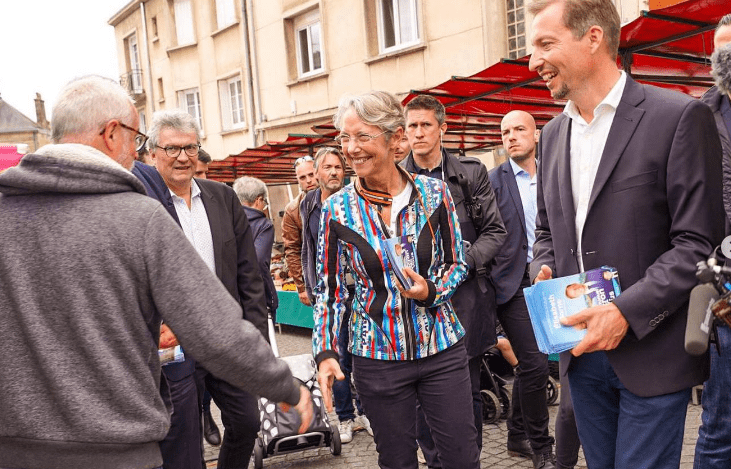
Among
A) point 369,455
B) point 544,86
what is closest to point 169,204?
point 369,455

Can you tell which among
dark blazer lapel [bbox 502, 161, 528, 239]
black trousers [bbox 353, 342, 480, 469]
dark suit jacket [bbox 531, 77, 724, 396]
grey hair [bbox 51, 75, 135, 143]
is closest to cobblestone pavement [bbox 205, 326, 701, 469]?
dark blazer lapel [bbox 502, 161, 528, 239]

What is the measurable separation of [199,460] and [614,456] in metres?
2.06

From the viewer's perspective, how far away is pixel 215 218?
148 inches

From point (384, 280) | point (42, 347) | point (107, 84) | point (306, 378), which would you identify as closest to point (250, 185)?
point (306, 378)

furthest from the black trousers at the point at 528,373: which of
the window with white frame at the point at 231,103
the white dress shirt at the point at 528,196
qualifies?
the window with white frame at the point at 231,103

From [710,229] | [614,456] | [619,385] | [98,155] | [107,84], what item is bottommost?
[614,456]

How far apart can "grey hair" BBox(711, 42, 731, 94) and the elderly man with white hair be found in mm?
2112

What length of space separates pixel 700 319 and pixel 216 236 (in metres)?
2.61

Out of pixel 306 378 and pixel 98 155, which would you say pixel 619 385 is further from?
pixel 306 378

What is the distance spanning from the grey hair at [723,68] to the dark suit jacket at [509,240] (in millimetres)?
2144

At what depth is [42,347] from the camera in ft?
6.15

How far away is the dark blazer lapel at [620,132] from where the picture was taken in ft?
7.23

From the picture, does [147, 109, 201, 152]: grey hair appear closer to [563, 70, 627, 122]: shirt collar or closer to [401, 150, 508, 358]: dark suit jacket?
[401, 150, 508, 358]: dark suit jacket

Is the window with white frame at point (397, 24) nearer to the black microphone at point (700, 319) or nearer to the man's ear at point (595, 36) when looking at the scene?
the man's ear at point (595, 36)
